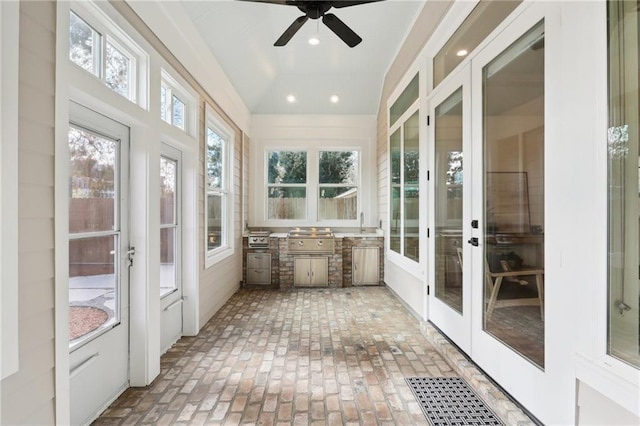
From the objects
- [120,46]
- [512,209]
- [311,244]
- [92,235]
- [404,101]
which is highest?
[404,101]

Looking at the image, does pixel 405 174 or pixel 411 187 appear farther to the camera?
pixel 405 174

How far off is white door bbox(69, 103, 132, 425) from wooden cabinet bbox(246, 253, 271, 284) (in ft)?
9.57

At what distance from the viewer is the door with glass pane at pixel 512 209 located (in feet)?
5.58

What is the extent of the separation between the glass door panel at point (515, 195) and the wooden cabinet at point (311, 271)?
10.2ft

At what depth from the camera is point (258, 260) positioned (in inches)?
201

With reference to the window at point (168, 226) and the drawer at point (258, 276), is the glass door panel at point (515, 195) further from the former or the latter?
the drawer at point (258, 276)

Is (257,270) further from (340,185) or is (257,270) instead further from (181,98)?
(181,98)

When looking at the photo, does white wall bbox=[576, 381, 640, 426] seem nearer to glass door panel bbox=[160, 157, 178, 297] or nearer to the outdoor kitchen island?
glass door panel bbox=[160, 157, 178, 297]

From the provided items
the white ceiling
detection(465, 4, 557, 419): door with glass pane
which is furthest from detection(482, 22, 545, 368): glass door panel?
the white ceiling

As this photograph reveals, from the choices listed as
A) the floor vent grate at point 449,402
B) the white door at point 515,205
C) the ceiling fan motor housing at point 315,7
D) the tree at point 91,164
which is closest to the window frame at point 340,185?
the ceiling fan motor housing at point 315,7

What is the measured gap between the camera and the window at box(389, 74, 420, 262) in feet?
11.7

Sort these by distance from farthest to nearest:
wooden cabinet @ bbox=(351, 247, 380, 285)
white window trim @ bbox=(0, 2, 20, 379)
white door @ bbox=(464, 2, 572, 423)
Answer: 1. wooden cabinet @ bbox=(351, 247, 380, 285)
2. white door @ bbox=(464, 2, 572, 423)
3. white window trim @ bbox=(0, 2, 20, 379)

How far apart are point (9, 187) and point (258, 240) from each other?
3959mm

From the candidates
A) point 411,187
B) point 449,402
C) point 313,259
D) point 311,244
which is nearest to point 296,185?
point 311,244
